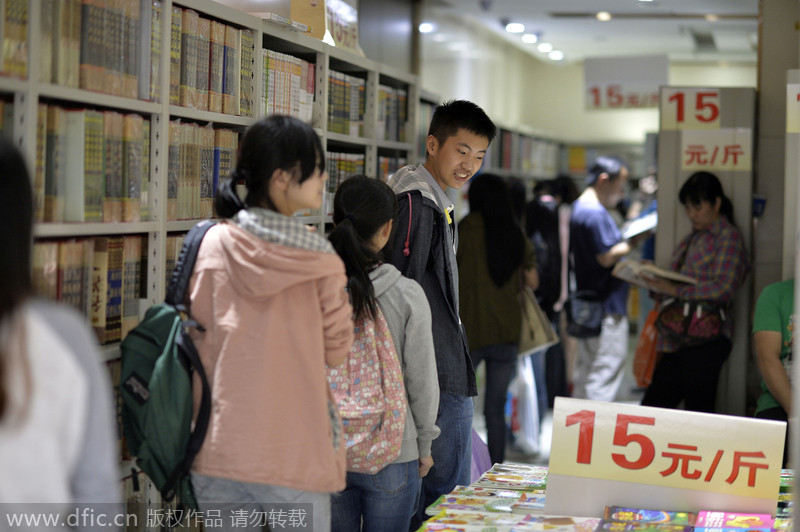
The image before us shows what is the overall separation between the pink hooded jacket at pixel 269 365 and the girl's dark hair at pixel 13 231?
1.61 feet

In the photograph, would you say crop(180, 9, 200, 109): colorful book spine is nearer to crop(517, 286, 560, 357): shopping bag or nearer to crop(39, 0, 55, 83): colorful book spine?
crop(39, 0, 55, 83): colorful book spine

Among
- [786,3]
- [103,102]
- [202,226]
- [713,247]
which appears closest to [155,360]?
[202,226]

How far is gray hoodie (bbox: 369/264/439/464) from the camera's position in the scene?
2240 millimetres

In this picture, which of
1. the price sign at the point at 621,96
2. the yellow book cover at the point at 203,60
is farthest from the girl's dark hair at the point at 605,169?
the yellow book cover at the point at 203,60

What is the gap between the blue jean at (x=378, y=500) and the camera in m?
2.22

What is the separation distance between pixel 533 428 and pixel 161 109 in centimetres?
338

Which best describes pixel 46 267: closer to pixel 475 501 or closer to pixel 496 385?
pixel 475 501

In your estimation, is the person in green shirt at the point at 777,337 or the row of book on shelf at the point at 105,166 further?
the person in green shirt at the point at 777,337

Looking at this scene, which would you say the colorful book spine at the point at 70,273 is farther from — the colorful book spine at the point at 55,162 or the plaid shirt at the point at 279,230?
the plaid shirt at the point at 279,230

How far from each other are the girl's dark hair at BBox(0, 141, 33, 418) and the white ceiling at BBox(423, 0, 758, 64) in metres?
4.92

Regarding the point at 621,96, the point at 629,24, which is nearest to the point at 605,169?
the point at 629,24

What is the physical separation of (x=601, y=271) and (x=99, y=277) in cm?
402

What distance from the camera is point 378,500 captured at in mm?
2236

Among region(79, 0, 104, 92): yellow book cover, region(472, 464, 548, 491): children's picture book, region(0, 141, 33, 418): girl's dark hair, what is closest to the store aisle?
region(472, 464, 548, 491): children's picture book
